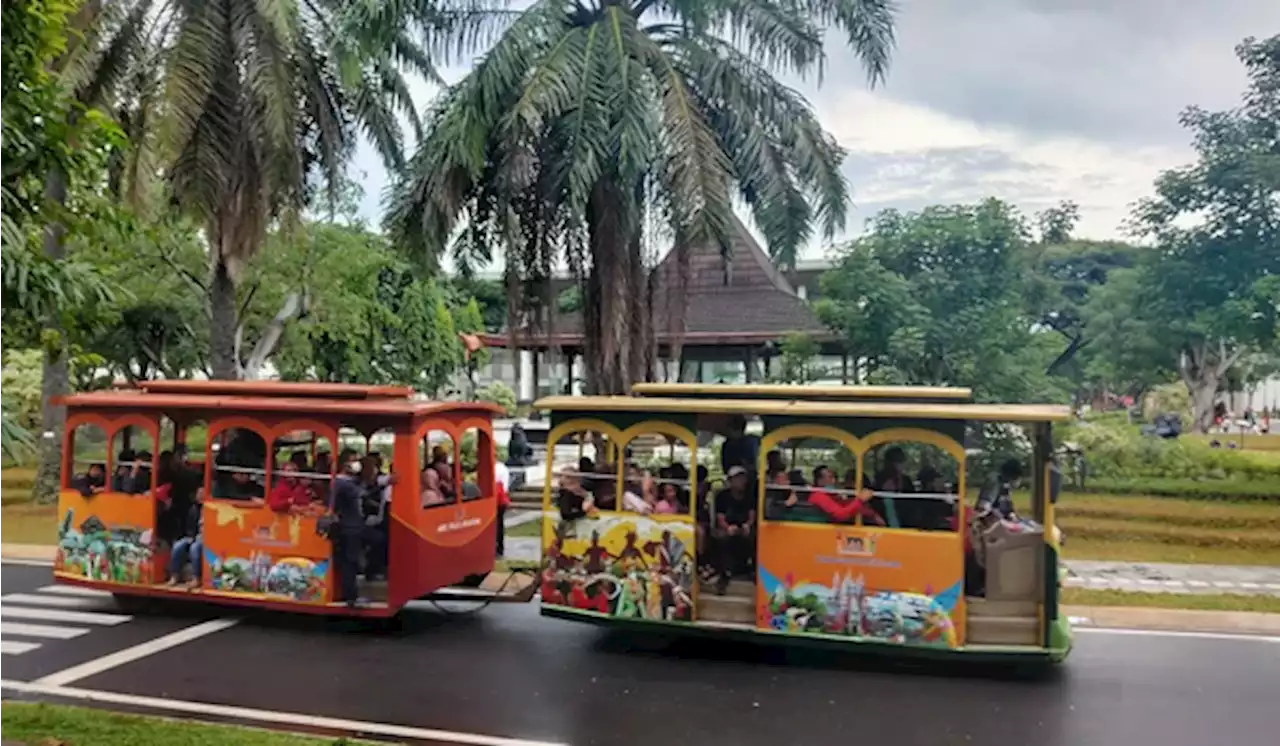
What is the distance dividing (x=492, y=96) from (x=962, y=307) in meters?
10.6

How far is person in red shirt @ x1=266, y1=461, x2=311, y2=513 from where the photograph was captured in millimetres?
11469

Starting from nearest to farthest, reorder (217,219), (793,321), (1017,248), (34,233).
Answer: (34,233) < (217,219) < (1017,248) < (793,321)

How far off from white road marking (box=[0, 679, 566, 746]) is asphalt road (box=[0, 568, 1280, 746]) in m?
0.13

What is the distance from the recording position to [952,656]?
976 centimetres

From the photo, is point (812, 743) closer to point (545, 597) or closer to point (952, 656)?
point (952, 656)

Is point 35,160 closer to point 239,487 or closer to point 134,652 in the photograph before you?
point 134,652

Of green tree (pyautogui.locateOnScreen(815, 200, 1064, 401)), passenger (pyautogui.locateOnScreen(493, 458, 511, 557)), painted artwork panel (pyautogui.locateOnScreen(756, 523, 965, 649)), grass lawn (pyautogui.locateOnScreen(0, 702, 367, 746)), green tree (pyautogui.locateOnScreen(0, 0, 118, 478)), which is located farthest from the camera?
green tree (pyautogui.locateOnScreen(815, 200, 1064, 401))

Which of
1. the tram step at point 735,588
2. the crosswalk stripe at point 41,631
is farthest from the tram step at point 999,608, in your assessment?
the crosswalk stripe at point 41,631

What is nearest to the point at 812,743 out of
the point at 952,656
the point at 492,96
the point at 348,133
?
the point at 952,656

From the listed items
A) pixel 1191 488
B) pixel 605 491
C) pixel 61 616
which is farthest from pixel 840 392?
pixel 1191 488

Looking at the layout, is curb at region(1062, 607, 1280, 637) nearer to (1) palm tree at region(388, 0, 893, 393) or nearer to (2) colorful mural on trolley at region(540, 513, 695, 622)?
(2) colorful mural on trolley at region(540, 513, 695, 622)

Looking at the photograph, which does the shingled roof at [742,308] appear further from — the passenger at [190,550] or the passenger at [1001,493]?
the passenger at [1001,493]

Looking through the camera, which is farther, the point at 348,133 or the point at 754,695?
the point at 348,133

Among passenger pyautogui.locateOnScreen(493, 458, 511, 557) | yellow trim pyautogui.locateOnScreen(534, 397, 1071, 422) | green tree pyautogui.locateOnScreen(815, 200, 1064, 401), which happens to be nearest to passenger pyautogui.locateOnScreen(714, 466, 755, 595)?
yellow trim pyautogui.locateOnScreen(534, 397, 1071, 422)
